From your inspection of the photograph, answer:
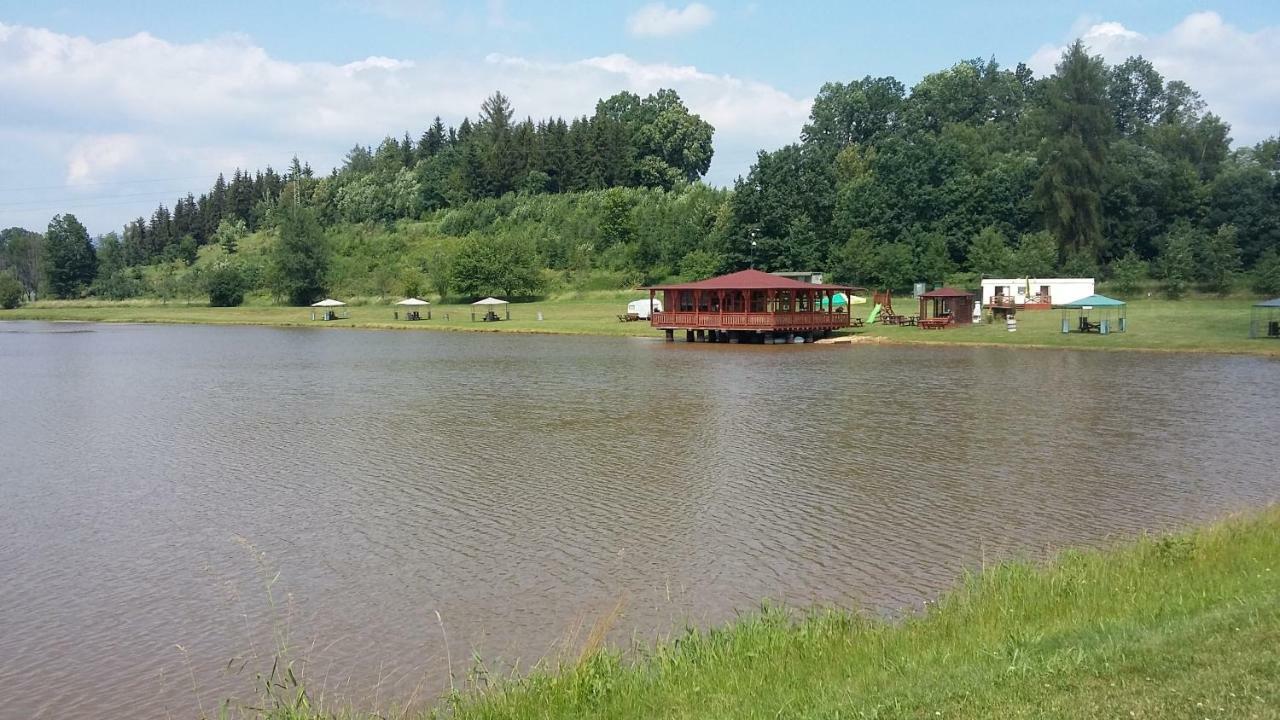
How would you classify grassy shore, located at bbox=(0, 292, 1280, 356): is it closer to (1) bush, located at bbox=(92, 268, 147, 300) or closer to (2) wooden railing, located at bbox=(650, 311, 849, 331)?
(2) wooden railing, located at bbox=(650, 311, 849, 331)

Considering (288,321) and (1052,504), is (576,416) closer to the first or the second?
(1052,504)

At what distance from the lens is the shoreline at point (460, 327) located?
47.8 meters

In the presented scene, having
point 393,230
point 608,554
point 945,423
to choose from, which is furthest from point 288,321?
point 608,554

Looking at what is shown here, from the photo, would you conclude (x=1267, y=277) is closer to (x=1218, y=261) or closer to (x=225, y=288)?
(x=1218, y=261)

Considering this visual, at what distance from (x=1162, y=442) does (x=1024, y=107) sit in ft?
A: 360

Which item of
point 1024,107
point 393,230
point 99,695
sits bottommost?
point 99,695

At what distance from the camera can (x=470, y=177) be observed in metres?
141

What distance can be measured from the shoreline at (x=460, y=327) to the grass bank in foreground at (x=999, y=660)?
39.2 m

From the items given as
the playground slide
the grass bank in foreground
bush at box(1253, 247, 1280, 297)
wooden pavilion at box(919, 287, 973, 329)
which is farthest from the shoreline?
the grass bank in foreground

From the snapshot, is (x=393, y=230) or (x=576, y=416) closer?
(x=576, y=416)

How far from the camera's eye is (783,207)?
295 feet

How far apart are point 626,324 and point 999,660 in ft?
205

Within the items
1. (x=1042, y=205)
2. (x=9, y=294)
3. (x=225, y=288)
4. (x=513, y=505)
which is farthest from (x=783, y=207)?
(x=9, y=294)

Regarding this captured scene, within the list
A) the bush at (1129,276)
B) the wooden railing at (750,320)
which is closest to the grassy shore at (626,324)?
the wooden railing at (750,320)
